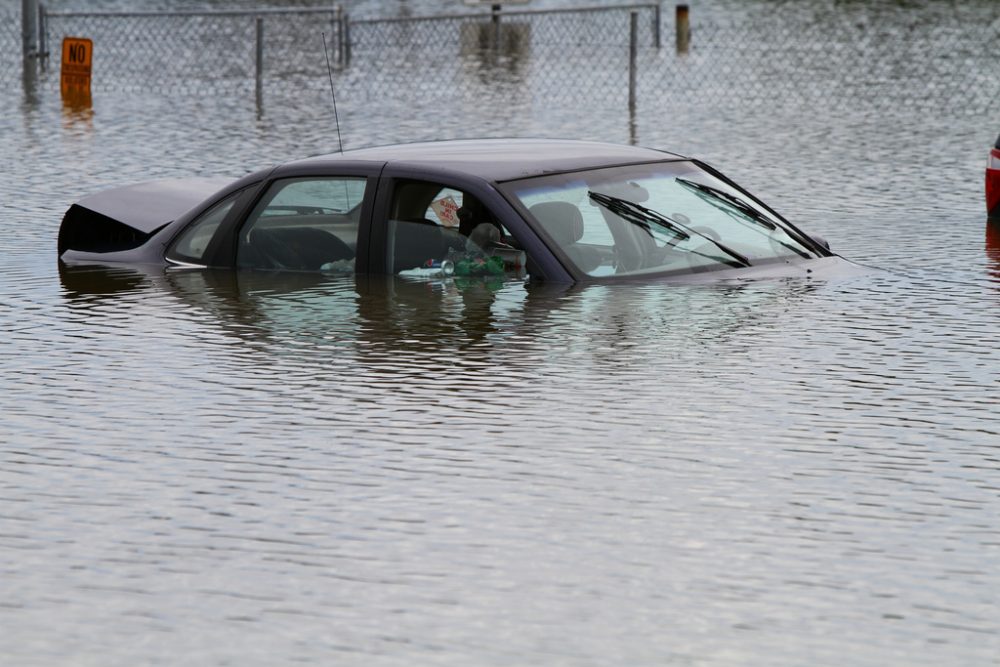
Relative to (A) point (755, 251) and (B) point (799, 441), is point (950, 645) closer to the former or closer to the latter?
(B) point (799, 441)

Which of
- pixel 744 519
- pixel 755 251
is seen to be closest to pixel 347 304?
pixel 755 251

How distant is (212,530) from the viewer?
6457 millimetres

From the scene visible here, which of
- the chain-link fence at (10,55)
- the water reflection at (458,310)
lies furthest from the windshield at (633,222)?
the chain-link fence at (10,55)

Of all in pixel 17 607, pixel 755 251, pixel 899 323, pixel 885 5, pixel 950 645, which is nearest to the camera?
pixel 950 645

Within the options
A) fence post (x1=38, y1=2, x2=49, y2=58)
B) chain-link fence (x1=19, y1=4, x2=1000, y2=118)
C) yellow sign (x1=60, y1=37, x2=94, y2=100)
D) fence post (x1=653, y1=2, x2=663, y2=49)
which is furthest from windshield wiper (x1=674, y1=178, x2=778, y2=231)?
fence post (x1=653, y1=2, x2=663, y2=49)

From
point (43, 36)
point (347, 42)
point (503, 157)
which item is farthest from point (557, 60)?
Answer: point (503, 157)

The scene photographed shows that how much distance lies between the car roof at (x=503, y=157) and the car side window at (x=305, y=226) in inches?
6.0

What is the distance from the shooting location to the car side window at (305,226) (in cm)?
1072

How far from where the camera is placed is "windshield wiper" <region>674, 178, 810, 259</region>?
1066 centimetres

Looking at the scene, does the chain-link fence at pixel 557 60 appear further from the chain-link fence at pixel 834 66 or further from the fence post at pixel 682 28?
the fence post at pixel 682 28

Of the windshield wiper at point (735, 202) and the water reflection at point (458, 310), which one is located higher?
the windshield wiper at point (735, 202)

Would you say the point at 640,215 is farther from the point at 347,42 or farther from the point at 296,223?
the point at 347,42

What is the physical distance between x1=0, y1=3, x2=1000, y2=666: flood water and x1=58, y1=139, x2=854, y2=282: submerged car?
0.52ft

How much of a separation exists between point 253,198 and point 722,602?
19.2 feet
